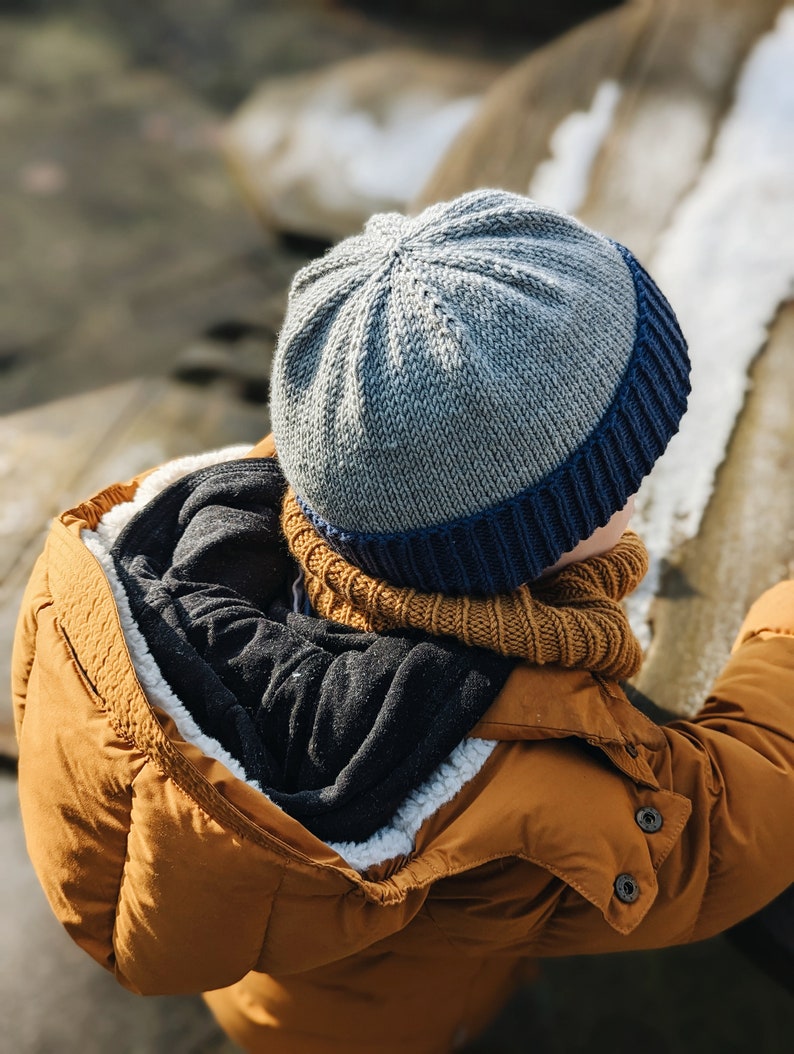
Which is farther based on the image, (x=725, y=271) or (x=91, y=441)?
(x=91, y=441)

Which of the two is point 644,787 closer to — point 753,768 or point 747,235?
point 753,768

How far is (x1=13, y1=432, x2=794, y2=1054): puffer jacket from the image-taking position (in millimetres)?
863

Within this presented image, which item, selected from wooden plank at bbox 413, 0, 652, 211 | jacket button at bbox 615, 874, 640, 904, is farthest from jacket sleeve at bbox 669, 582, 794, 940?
wooden plank at bbox 413, 0, 652, 211

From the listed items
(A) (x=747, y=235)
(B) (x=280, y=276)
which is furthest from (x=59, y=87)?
(A) (x=747, y=235)

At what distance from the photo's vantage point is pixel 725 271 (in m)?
1.94

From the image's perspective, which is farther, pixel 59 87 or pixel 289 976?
pixel 59 87

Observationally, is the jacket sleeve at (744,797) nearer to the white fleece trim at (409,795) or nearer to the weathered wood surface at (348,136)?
the white fleece trim at (409,795)

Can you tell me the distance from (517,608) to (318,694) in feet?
0.67

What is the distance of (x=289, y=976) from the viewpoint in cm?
119

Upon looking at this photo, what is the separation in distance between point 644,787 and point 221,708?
0.43m

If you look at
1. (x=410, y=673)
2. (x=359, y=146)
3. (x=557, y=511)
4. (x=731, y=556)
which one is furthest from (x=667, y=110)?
(x=410, y=673)

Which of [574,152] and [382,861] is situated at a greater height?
[574,152]

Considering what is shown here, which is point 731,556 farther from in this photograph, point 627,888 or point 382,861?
point 382,861

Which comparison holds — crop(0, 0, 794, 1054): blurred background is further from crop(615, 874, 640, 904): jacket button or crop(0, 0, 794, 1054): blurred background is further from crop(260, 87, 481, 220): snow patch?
crop(615, 874, 640, 904): jacket button
